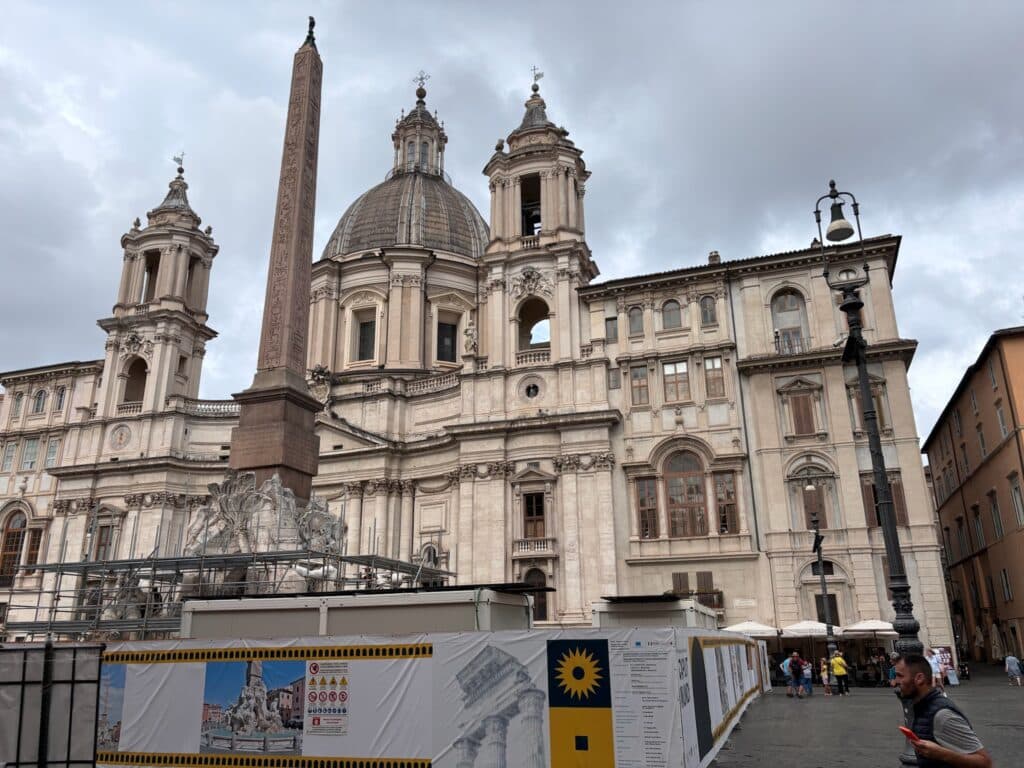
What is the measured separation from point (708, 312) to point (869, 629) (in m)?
15.0

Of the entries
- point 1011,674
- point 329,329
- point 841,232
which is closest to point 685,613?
point 841,232

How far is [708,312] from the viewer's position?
3669 cm

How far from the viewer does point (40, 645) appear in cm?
934

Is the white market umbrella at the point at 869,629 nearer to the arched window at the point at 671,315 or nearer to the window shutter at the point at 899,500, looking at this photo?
the window shutter at the point at 899,500

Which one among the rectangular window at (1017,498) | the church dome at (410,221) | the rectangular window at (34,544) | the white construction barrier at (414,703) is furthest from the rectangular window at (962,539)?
the rectangular window at (34,544)

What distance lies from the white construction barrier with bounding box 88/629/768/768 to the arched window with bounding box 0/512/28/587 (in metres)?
43.2

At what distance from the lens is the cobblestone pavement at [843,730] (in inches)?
474

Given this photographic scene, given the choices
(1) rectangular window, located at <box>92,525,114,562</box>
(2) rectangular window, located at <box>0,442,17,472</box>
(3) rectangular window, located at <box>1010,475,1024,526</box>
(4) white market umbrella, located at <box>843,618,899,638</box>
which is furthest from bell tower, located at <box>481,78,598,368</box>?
(2) rectangular window, located at <box>0,442,17,472</box>

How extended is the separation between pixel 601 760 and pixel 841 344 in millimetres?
29695

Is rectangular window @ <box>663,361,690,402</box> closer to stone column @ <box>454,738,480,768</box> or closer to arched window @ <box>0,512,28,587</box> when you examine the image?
stone column @ <box>454,738,480,768</box>

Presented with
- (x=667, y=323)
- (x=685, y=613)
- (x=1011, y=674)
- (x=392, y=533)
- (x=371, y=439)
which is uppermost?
(x=667, y=323)

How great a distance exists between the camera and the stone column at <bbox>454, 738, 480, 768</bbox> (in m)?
8.57

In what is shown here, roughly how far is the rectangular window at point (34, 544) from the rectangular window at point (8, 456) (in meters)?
4.80

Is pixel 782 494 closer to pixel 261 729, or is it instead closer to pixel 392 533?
pixel 392 533
